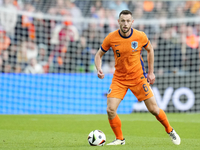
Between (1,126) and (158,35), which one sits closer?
(1,126)

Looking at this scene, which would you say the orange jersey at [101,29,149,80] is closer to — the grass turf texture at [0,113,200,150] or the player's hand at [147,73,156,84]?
the player's hand at [147,73,156,84]

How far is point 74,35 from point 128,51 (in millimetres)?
8600

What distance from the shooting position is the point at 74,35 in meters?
14.3

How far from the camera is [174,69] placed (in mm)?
13680

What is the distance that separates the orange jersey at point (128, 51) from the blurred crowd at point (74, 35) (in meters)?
7.73

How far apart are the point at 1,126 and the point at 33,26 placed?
6.37 m

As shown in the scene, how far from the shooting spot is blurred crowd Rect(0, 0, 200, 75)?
13.6m

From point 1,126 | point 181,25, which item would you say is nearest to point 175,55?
point 181,25

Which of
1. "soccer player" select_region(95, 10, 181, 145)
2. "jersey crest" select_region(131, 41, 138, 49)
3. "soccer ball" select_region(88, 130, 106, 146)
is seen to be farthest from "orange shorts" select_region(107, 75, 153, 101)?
"soccer ball" select_region(88, 130, 106, 146)

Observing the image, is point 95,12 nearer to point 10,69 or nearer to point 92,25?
point 92,25

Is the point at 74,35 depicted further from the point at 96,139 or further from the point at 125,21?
the point at 96,139

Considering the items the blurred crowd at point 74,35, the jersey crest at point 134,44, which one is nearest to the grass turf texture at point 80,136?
the jersey crest at point 134,44

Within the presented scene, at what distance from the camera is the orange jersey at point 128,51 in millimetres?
5926

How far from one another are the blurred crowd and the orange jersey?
7.73 metres
